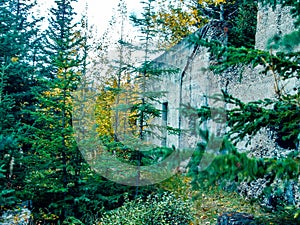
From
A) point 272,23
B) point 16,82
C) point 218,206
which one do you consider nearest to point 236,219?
point 218,206

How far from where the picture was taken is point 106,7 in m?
7.90

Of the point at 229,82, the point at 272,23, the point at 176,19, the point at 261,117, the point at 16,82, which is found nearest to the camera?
the point at 261,117

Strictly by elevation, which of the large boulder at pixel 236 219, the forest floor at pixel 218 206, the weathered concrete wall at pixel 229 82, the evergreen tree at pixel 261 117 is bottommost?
the forest floor at pixel 218 206

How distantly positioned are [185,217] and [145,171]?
1195mm

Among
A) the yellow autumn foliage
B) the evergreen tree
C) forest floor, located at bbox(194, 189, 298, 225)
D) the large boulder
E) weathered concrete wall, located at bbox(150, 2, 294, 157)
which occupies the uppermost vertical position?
the yellow autumn foliage

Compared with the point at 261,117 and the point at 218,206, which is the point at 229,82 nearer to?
the point at 218,206

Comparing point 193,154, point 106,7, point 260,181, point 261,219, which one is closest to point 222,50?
point 193,154

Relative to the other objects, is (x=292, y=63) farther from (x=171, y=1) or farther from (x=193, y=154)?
(x=171, y=1)

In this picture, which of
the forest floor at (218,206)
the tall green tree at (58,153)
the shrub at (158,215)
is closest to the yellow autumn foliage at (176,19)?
the tall green tree at (58,153)

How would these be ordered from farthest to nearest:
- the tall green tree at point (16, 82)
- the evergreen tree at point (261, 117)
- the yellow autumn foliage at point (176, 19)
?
the yellow autumn foliage at point (176, 19), the tall green tree at point (16, 82), the evergreen tree at point (261, 117)


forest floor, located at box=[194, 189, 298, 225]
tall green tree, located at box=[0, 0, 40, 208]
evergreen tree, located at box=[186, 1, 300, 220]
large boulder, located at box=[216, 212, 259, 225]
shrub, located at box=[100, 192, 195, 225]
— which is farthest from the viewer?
tall green tree, located at box=[0, 0, 40, 208]

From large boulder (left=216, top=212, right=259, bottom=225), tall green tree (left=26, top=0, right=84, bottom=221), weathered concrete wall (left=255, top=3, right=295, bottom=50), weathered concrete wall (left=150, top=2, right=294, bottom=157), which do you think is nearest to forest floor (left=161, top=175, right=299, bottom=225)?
weathered concrete wall (left=150, top=2, right=294, bottom=157)

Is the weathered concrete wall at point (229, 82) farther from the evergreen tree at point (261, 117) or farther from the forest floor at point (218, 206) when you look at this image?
the evergreen tree at point (261, 117)

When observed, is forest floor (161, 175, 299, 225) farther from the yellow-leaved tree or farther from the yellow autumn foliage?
the yellow autumn foliage
